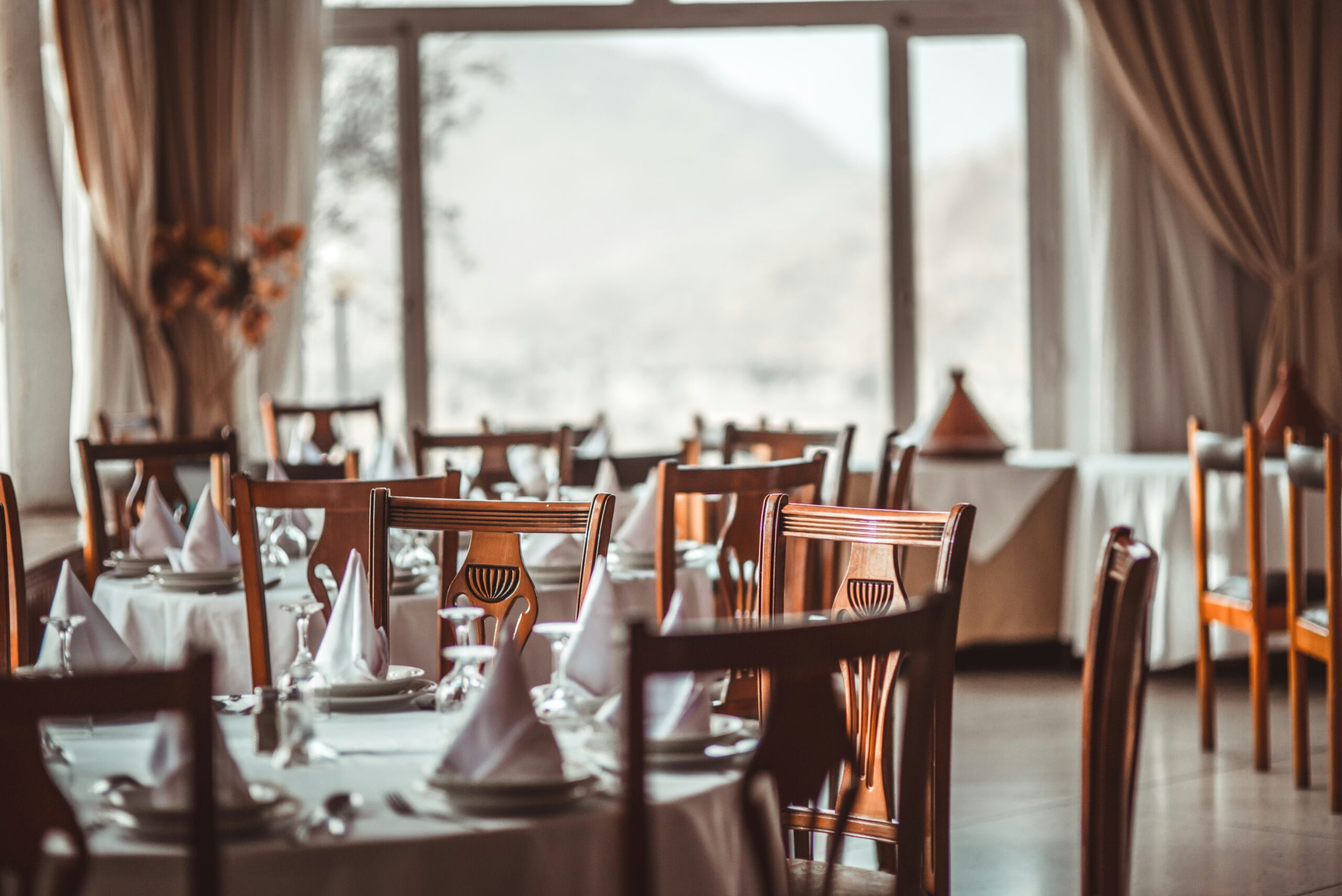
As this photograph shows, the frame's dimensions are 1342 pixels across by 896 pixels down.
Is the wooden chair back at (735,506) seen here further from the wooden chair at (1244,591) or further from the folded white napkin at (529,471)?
the wooden chair at (1244,591)

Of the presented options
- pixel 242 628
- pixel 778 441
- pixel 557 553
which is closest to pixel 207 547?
pixel 242 628

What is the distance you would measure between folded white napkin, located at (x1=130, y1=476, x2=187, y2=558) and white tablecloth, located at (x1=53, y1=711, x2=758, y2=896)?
173 cm

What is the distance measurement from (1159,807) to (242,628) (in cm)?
240

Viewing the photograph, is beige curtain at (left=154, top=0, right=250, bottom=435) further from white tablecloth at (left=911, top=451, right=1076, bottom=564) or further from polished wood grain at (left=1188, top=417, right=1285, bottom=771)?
polished wood grain at (left=1188, top=417, right=1285, bottom=771)

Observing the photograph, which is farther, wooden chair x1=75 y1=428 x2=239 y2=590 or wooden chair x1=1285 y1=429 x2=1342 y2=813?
wooden chair x1=75 y1=428 x2=239 y2=590

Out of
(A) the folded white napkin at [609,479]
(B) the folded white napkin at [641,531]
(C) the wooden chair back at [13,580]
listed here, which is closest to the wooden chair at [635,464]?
(A) the folded white napkin at [609,479]

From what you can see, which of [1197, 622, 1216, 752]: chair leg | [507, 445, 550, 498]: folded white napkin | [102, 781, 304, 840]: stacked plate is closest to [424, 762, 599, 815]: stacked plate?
[102, 781, 304, 840]: stacked plate

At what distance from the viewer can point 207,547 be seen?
2.99 m

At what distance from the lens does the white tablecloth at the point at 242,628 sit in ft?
9.18

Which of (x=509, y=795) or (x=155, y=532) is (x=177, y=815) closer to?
(x=509, y=795)

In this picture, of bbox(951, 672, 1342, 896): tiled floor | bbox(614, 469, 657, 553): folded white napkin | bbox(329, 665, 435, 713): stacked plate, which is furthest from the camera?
bbox(614, 469, 657, 553): folded white napkin

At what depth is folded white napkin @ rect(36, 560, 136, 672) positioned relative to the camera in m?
1.83

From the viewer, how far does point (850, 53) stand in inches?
242

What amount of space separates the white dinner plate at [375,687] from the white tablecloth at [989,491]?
3.59 meters
